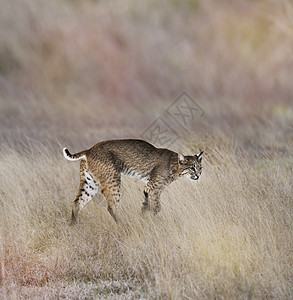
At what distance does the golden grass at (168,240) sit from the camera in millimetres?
5625

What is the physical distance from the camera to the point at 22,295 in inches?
224

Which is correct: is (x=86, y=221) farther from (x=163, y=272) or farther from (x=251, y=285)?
(x=251, y=285)

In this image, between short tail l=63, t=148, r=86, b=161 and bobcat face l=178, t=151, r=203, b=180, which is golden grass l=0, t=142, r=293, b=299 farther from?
short tail l=63, t=148, r=86, b=161

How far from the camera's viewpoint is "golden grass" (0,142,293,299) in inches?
221

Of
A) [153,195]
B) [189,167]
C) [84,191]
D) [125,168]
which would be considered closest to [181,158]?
[189,167]

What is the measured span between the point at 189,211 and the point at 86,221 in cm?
119

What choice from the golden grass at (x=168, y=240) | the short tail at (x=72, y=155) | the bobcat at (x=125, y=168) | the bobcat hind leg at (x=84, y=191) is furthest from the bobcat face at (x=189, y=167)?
the short tail at (x=72, y=155)

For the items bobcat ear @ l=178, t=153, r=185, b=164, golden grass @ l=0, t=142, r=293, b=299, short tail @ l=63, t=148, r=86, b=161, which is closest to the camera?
golden grass @ l=0, t=142, r=293, b=299

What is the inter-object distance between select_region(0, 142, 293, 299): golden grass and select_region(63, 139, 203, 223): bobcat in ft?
0.74

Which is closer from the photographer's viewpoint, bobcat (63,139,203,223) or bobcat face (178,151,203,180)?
bobcat (63,139,203,223)

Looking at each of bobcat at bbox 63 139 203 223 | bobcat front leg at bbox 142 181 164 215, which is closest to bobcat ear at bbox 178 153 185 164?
bobcat at bbox 63 139 203 223

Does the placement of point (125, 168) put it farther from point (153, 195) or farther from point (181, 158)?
point (181, 158)

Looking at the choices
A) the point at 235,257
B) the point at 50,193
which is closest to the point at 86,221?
the point at 50,193

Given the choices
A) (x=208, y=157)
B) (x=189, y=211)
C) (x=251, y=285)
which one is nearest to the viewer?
(x=251, y=285)
